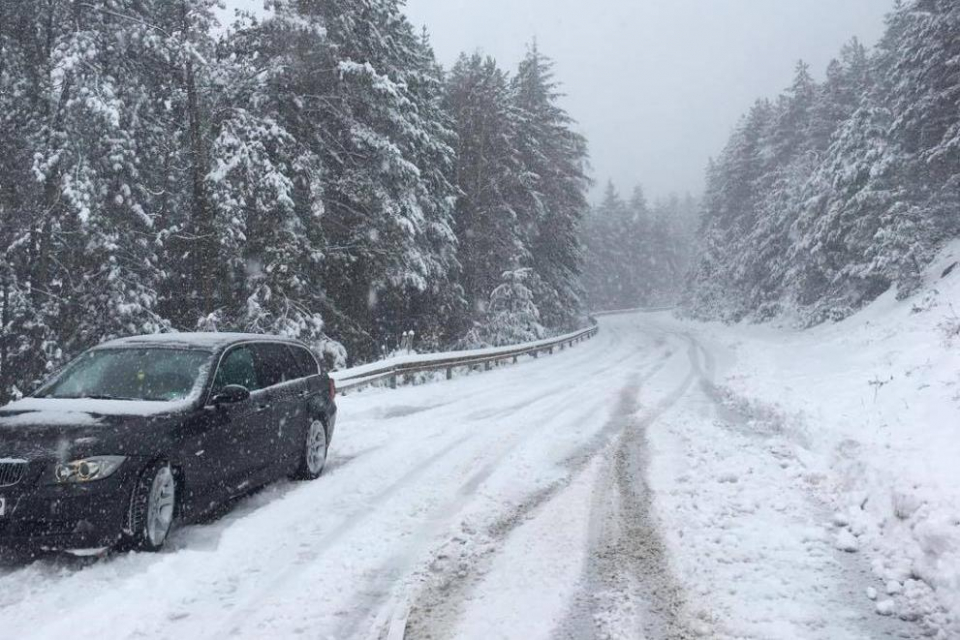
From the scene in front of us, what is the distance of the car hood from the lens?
477 centimetres

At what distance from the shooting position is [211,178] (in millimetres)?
15969

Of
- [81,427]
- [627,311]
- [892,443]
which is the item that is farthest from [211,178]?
[627,311]

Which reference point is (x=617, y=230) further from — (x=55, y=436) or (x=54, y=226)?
(x=55, y=436)

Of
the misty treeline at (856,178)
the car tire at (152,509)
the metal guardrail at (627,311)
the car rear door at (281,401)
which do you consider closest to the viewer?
the car tire at (152,509)

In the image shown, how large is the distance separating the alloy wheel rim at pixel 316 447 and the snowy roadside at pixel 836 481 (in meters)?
3.95

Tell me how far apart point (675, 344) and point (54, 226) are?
26343mm

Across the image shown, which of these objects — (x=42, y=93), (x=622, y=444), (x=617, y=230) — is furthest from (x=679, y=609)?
(x=617, y=230)

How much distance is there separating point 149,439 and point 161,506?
567mm

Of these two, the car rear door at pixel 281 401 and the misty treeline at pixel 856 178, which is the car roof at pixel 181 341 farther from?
the misty treeline at pixel 856 178

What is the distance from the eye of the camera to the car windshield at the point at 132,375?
5938mm

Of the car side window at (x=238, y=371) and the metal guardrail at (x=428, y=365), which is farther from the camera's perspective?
the metal guardrail at (x=428, y=365)

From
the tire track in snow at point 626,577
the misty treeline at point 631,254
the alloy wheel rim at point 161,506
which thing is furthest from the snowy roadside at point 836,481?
the misty treeline at point 631,254

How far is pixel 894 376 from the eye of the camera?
451 inches

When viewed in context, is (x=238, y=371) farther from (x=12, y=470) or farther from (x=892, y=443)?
(x=892, y=443)
